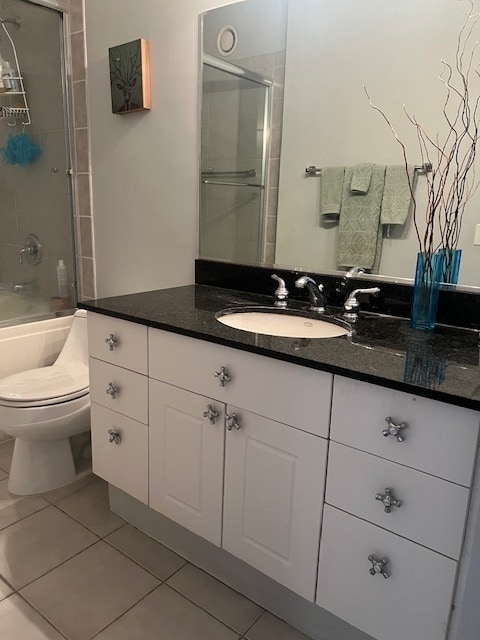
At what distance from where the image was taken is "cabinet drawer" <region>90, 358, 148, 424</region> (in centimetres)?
142

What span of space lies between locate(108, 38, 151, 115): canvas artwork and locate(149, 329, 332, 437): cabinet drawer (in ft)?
3.50

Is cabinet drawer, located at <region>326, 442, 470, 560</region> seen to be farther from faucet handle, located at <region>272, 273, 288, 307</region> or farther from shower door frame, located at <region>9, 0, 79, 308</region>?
shower door frame, located at <region>9, 0, 79, 308</region>

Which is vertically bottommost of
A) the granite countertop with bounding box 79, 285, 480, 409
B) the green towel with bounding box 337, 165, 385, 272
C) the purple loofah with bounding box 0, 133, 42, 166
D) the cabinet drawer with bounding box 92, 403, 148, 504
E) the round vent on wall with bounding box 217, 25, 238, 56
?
the cabinet drawer with bounding box 92, 403, 148, 504

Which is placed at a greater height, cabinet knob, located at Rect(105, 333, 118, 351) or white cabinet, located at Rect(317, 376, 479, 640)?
cabinet knob, located at Rect(105, 333, 118, 351)

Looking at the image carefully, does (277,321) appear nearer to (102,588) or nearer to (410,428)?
(410,428)

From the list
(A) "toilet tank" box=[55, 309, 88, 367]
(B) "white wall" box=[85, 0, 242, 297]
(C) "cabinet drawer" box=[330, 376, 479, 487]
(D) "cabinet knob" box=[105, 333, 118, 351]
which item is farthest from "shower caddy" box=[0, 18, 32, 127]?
(C) "cabinet drawer" box=[330, 376, 479, 487]

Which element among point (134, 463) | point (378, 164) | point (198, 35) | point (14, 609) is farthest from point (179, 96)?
point (14, 609)

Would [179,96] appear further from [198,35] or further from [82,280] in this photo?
[82,280]

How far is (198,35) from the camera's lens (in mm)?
1726

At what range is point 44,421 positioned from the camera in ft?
5.60

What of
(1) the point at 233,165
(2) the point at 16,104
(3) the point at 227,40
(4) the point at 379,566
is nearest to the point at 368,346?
(4) the point at 379,566

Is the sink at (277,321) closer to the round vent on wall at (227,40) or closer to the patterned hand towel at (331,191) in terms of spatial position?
the patterned hand towel at (331,191)

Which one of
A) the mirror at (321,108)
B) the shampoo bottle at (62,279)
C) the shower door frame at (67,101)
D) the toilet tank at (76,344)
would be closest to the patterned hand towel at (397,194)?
the mirror at (321,108)

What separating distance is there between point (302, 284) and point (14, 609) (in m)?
1.21
